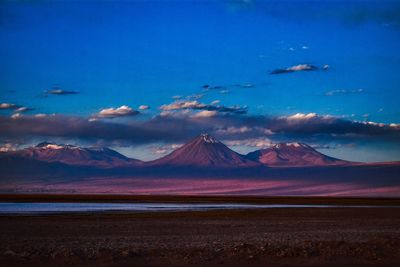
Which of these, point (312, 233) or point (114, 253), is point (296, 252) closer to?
point (114, 253)

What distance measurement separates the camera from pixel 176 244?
21031 millimetres

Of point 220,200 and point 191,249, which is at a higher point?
point 191,249

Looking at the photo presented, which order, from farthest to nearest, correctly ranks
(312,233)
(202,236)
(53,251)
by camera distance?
1. (312,233)
2. (202,236)
3. (53,251)

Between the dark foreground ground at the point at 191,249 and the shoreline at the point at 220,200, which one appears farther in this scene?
the shoreline at the point at 220,200

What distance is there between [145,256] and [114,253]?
878 millimetres

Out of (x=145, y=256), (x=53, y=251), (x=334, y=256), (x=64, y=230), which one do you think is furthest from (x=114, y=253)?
(x=64, y=230)

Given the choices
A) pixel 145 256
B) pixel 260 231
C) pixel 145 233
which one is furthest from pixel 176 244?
pixel 260 231

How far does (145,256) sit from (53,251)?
9.23ft

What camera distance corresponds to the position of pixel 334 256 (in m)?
18.0

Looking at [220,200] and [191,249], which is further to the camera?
[220,200]

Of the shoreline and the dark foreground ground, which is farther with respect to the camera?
the shoreline

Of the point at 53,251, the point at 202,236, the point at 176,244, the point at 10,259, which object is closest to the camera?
the point at 10,259

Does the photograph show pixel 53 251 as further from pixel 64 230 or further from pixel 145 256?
pixel 64 230

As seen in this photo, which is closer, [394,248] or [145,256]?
[145,256]
